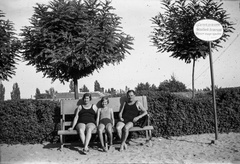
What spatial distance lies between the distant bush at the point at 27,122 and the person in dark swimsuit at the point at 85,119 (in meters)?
0.89

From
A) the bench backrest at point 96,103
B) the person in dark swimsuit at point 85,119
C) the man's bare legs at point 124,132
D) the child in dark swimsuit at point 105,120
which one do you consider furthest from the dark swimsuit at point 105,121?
the bench backrest at point 96,103

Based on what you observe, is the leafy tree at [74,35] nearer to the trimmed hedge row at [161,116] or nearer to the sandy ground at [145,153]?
the trimmed hedge row at [161,116]

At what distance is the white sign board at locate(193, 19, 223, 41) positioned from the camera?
206 inches

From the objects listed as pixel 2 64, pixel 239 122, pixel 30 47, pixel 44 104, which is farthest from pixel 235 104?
pixel 2 64

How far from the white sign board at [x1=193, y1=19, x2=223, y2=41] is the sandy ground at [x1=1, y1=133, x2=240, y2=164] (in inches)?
104

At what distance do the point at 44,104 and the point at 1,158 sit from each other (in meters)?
1.68

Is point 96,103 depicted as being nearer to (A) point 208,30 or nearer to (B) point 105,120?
(B) point 105,120

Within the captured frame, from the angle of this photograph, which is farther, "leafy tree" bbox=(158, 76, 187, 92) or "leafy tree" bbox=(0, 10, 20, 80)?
"leafy tree" bbox=(158, 76, 187, 92)

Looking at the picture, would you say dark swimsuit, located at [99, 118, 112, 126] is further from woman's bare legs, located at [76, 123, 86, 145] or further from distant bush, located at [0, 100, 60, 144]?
distant bush, located at [0, 100, 60, 144]

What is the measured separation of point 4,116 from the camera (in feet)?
17.7

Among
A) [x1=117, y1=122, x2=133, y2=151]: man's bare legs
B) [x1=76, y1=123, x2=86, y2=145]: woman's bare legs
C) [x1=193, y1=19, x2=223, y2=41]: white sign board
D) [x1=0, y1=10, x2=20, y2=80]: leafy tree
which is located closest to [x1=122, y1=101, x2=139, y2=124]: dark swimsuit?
[x1=117, y1=122, x2=133, y2=151]: man's bare legs

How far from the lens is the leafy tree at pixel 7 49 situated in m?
8.19

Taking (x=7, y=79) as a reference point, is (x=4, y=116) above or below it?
below

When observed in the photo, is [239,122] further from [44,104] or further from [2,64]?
[2,64]
